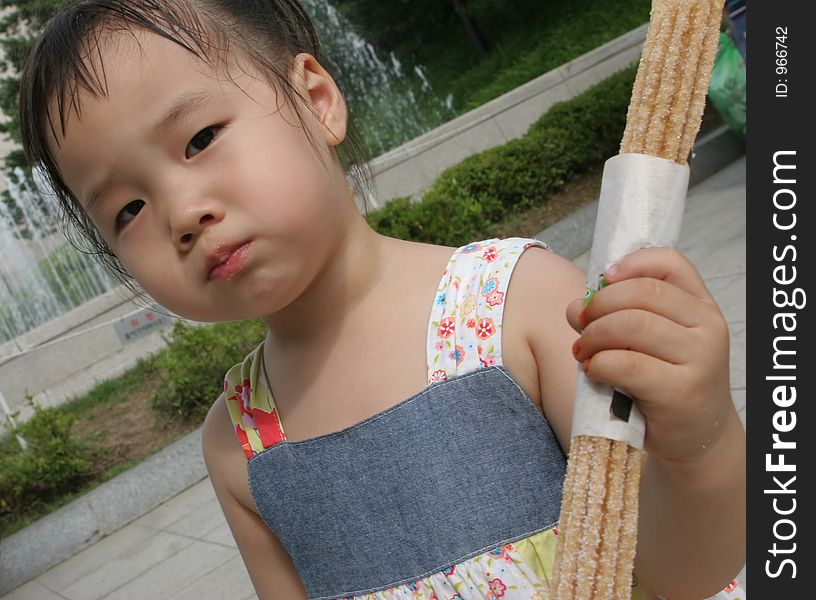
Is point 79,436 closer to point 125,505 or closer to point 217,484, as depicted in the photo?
point 125,505

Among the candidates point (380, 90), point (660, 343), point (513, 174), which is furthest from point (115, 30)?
point (380, 90)

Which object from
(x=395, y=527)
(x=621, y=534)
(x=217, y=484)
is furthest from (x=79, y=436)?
(x=621, y=534)

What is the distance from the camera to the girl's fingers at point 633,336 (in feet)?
2.67

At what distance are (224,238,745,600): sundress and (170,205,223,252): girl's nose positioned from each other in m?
0.38

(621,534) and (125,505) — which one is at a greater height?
(621,534)

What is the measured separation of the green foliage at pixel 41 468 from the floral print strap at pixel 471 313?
4.86 metres

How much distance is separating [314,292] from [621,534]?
0.77 metres

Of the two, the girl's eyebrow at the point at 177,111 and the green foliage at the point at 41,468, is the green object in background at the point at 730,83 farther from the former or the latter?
the girl's eyebrow at the point at 177,111

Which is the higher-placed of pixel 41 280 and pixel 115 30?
pixel 41 280

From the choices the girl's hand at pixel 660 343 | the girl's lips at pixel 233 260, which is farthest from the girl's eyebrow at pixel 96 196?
the girl's hand at pixel 660 343

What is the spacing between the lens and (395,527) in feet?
4.45

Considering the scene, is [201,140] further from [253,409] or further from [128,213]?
[253,409]

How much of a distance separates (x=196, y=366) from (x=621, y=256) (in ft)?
18.1

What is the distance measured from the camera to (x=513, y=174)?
810 centimetres
